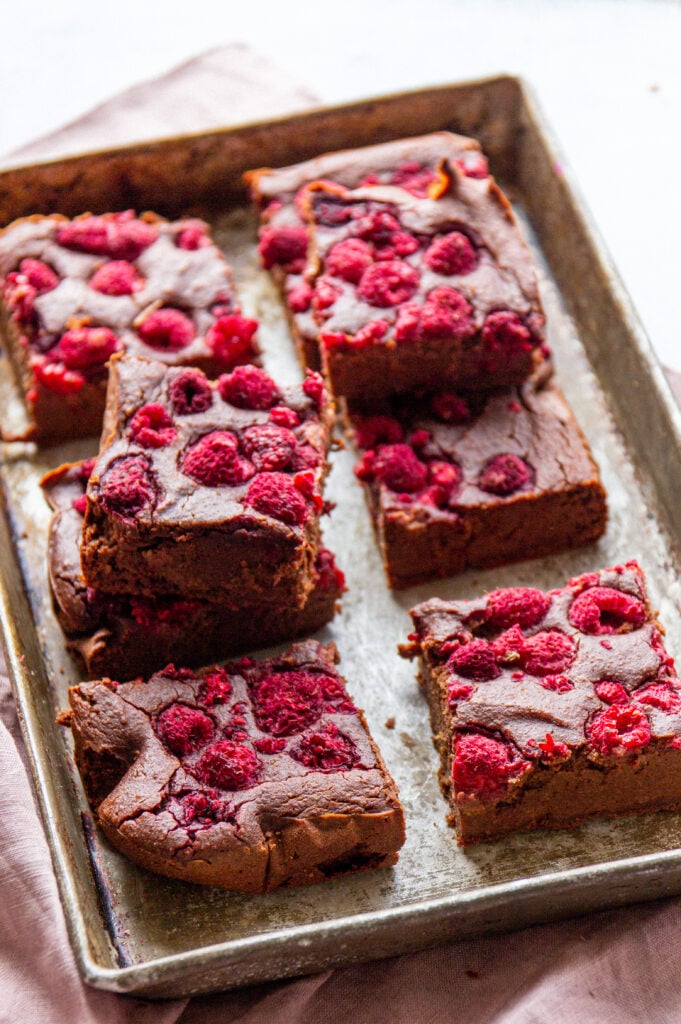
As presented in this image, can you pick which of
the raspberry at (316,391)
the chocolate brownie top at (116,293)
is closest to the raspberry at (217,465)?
the raspberry at (316,391)

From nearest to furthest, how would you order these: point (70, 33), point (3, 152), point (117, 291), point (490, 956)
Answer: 1. point (490, 956)
2. point (117, 291)
3. point (3, 152)
4. point (70, 33)

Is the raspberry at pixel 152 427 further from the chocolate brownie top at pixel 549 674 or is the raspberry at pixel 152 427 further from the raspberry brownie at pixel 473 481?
the chocolate brownie top at pixel 549 674

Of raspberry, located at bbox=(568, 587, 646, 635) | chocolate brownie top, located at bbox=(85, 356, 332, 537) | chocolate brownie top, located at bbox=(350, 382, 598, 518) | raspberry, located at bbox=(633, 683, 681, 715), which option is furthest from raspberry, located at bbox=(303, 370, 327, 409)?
raspberry, located at bbox=(633, 683, 681, 715)

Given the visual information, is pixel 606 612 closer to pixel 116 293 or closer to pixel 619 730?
pixel 619 730

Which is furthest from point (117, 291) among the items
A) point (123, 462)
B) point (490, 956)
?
point (490, 956)

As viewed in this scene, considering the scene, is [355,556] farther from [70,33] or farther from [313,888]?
[70,33]

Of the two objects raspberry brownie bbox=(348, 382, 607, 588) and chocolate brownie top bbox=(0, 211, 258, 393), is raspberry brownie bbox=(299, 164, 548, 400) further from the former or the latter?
chocolate brownie top bbox=(0, 211, 258, 393)
